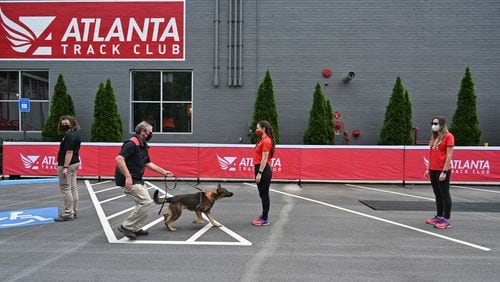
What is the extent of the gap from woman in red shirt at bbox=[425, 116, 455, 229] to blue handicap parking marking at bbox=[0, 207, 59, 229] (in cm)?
690

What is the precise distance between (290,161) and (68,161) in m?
7.09

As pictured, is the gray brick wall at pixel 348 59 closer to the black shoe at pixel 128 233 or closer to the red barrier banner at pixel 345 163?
the red barrier banner at pixel 345 163

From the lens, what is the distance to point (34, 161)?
1255 cm

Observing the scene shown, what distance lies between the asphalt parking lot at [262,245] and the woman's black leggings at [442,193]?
34cm

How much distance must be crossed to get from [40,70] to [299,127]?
11.5 metres

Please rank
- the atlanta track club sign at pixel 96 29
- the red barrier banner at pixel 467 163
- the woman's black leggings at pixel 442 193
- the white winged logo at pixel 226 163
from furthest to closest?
the atlanta track club sign at pixel 96 29, the white winged logo at pixel 226 163, the red barrier banner at pixel 467 163, the woman's black leggings at pixel 442 193

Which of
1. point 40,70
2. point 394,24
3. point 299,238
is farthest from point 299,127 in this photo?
point 40,70

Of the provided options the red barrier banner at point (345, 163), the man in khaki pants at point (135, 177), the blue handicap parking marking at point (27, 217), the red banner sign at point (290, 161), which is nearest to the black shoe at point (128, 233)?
Answer: the man in khaki pants at point (135, 177)

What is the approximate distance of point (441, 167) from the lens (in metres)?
6.47

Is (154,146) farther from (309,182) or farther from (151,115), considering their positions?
(309,182)

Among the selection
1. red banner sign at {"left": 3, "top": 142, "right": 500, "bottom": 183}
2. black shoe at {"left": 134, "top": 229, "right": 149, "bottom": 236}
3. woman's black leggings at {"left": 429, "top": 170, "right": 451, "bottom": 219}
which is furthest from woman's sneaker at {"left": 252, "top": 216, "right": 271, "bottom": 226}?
red banner sign at {"left": 3, "top": 142, "right": 500, "bottom": 183}

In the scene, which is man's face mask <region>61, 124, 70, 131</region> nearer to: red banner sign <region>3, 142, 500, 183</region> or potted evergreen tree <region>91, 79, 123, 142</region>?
red banner sign <region>3, 142, 500, 183</region>

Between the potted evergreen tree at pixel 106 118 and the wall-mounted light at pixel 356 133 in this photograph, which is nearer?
the potted evergreen tree at pixel 106 118

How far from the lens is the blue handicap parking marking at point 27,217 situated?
260 inches
